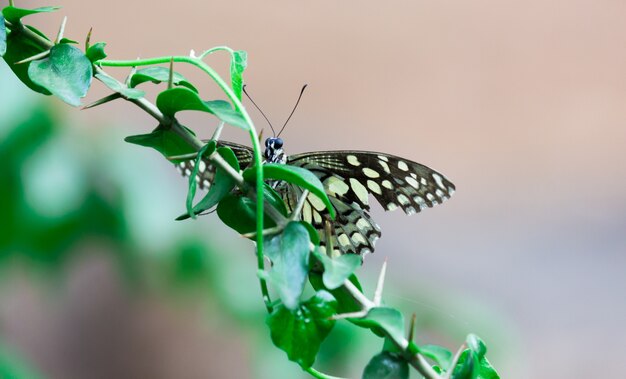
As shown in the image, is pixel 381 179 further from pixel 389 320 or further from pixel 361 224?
pixel 389 320

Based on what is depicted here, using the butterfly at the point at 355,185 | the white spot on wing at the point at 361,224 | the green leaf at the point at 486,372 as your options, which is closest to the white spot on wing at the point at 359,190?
the butterfly at the point at 355,185

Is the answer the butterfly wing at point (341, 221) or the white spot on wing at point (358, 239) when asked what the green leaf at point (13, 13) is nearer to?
the butterfly wing at point (341, 221)

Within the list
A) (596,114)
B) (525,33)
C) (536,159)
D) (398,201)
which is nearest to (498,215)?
(536,159)

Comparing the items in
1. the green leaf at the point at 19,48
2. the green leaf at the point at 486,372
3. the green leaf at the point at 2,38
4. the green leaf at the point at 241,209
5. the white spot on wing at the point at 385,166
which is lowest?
the white spot on wing at the point at 385,166

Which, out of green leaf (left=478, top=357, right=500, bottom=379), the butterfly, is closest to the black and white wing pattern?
the butterfly

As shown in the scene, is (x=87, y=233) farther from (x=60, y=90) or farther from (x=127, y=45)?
(x=60, y=90)

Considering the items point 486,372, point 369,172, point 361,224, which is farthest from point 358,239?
point 486,372
